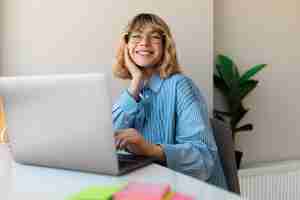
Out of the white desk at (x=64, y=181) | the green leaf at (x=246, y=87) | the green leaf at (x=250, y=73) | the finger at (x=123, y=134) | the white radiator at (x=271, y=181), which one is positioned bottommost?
the white radiator at (x=271, y=181)

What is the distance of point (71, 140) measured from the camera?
37.7 inches

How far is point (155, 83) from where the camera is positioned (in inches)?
55.5

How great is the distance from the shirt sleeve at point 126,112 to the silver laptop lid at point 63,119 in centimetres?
45

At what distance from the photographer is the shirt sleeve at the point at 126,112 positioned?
1411mm

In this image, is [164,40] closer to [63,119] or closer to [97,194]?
[63,119]

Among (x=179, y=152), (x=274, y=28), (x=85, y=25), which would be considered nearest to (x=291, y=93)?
(x=274, y=28)

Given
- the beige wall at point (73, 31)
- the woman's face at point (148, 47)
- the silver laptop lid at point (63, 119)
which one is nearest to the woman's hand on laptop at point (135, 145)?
the silver laptop lid at point (63, 119)

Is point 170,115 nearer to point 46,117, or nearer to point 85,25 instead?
point 46,117

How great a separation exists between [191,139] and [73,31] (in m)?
0.94

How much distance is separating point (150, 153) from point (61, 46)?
3.15 ft

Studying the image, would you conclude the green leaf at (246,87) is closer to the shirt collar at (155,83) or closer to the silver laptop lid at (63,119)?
the shirt collar at (155,83)

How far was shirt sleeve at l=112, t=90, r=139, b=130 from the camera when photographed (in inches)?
55.6

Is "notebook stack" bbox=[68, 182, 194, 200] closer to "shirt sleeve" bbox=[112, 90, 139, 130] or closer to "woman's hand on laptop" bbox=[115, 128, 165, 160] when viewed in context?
"woman's hand on laptop" bbox=[115, 128, 165, 160]

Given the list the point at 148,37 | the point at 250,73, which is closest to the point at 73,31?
the point at 148,37
